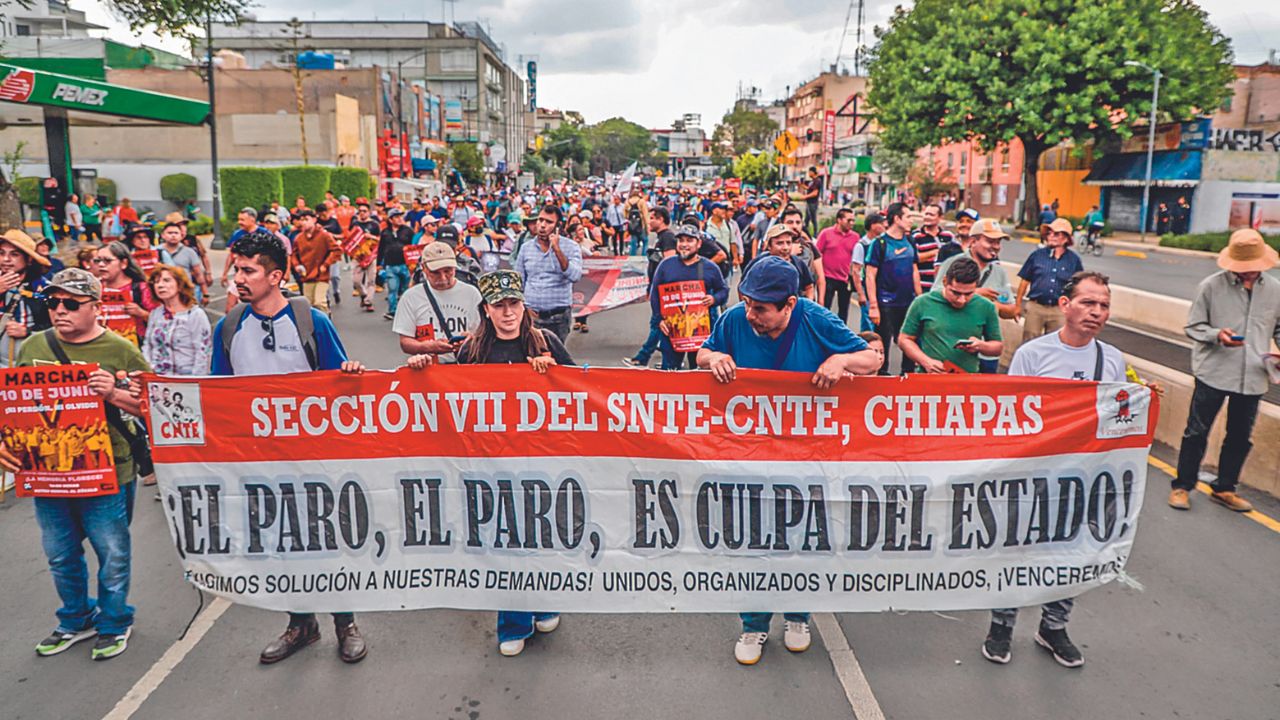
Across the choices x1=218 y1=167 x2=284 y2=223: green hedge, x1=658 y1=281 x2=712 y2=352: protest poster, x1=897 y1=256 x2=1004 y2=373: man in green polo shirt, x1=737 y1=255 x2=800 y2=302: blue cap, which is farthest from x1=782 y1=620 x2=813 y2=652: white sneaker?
x1=218 y1=167 x2=284 y2=223: green hedge

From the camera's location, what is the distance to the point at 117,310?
7.32 m

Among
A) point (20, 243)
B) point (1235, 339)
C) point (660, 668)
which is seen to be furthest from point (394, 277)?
point (1235, 339)

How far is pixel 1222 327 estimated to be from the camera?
6.32 metres

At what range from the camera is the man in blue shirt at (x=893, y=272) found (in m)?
9.27

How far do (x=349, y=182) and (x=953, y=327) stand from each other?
39.8 m

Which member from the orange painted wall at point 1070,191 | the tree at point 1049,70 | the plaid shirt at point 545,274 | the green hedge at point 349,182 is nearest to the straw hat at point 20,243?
the plaid shirt at point 545,274

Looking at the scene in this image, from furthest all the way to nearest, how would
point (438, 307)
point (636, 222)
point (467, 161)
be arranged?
point (467, 161) → point (636, 222) → point (438, 307)

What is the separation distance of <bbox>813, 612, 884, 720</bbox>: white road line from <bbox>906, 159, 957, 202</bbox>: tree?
50.4 m

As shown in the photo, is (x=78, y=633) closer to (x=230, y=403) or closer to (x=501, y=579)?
(x=230, y=403)

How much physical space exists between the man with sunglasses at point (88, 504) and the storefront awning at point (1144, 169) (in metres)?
45.2

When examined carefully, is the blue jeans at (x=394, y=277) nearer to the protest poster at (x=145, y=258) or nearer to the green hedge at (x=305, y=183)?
the protest poster at (x=145, y=258)

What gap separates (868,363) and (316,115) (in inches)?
1865

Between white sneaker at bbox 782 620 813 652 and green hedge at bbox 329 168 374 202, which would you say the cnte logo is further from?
white sneaker at bbox 782 620 813 652

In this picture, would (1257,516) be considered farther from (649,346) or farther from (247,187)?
(247,187)
